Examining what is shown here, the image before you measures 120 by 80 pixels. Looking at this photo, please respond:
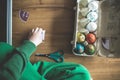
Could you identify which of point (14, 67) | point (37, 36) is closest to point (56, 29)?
point (37, 36)

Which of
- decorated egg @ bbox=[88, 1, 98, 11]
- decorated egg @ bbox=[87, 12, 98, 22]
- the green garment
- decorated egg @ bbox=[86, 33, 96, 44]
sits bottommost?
the green garment

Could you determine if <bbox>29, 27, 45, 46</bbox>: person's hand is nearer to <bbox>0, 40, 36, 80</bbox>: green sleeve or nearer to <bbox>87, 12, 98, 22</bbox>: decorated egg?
<bbox>87, 12, 98, 22</bbox>: decorated egg

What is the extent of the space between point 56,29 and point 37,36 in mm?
86

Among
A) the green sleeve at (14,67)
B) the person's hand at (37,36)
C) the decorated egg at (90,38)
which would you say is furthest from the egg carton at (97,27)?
the green sleeve at (14,67)

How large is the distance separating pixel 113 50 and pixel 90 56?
4.0 inches

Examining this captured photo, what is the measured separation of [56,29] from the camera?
1171 millimetres

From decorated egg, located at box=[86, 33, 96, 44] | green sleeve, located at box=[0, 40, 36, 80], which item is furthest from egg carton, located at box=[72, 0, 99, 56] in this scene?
green sleeve, located at box=[0, 40, 36, 80]

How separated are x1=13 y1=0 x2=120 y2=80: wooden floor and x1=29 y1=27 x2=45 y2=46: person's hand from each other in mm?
17

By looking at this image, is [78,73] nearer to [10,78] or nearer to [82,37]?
[82,37]

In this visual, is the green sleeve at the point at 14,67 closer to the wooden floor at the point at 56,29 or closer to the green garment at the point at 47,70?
the green garment at the point at 47,70

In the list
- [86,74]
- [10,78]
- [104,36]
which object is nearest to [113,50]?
[104,36]

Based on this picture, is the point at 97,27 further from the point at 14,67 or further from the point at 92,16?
the point at 14,67

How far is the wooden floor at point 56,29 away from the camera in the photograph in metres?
1.16

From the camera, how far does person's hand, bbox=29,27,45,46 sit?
115 centimetres
